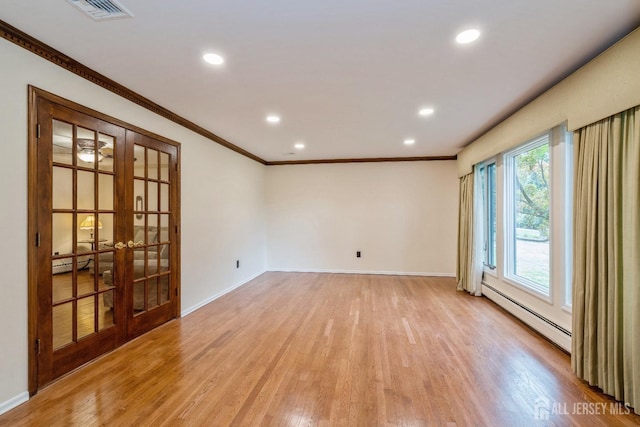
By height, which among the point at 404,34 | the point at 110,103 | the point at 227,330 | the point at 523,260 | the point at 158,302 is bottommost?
the point at 227,330

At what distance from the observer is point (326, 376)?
2.35m

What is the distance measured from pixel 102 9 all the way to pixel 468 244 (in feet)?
17.4

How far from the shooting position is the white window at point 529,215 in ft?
10.4

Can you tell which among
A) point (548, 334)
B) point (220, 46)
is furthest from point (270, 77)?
point (548, 334)

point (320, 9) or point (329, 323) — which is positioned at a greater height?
point (320, 9)

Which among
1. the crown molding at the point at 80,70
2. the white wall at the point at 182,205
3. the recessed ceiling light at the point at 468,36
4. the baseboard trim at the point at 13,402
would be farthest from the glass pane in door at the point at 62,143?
the recessed ceiling light at the point at 468,36

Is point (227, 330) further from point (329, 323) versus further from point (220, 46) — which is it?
point (220, 46)

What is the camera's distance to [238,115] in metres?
3.50

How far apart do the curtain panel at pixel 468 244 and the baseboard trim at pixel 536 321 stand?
1.28 ft

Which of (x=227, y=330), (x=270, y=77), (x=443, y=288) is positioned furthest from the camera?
(x=443, y=288)

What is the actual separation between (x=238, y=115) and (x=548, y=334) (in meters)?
4.29

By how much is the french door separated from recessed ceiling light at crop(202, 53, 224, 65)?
124 centimetres
